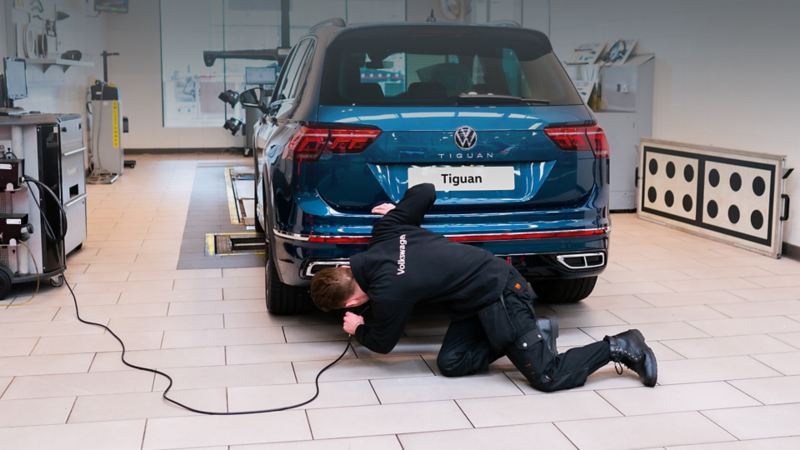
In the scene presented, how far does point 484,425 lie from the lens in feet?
10.4

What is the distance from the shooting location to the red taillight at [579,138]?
3.98 metres

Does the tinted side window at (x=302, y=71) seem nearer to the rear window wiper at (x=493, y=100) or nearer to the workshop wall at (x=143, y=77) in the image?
A: the rear window wiper at (x=493, y=100)

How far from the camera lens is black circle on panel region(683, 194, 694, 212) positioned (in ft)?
23.7

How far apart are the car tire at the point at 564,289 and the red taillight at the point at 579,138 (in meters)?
0.91

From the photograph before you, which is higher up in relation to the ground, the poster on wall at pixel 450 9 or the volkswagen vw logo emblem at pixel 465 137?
the poster on wall at pixel 450 9

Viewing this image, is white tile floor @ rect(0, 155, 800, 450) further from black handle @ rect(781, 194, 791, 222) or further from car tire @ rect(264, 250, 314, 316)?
black handle @ rect(781, 194, 791, 222)

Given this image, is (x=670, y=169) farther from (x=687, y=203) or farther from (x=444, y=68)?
(x=444, y=68)

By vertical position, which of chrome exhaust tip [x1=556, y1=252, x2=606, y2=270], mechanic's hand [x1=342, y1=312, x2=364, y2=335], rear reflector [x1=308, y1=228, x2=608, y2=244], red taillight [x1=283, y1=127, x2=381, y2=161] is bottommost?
mechanic's hand [x1=342, y1=312, x2=364, y2=335]

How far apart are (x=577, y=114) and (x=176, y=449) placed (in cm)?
225

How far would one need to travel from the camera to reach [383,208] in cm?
377

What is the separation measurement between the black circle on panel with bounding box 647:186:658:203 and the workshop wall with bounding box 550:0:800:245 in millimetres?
481

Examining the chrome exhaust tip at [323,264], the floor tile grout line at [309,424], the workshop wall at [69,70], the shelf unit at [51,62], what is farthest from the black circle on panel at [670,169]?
the shelf unit at [51,62]

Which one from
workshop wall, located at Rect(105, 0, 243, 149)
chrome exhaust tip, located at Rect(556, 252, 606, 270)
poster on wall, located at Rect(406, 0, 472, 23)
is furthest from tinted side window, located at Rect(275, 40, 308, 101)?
workshop wall, located at Rect(105, 0, 243, 149)

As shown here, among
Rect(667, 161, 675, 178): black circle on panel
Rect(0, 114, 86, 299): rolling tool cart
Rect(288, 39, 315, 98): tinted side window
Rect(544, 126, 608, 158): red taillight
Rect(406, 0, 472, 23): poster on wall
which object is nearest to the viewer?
Rect(544, 126, 608, 158): red taillight
